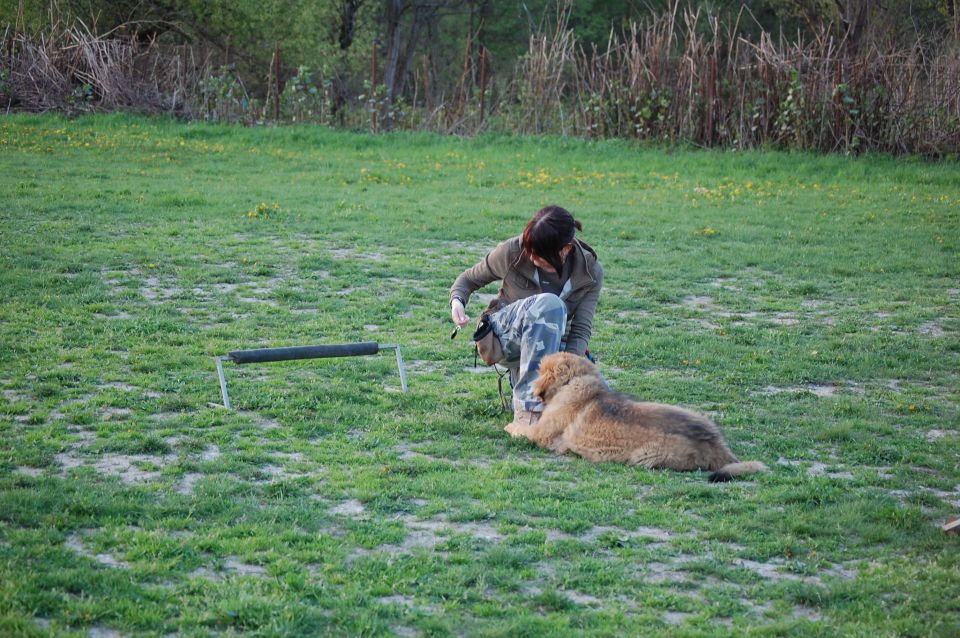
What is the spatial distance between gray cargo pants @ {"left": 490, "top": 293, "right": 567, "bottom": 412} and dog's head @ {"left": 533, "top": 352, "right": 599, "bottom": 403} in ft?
0.66

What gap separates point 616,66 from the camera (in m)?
21.8

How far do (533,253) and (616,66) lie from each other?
1657 centimetres

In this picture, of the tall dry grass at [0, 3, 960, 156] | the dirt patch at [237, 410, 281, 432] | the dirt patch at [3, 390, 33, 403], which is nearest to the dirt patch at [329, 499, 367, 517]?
the dirt patch at [237, 410, 281, 432]

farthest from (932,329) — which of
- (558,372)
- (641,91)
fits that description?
(641,91)

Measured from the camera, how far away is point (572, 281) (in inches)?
257

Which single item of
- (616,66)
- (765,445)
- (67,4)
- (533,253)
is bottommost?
(765,445)

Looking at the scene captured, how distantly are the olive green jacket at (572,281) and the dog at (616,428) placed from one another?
53 cm

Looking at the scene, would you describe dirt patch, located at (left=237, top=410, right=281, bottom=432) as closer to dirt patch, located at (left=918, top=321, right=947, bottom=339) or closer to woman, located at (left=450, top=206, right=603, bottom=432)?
woman, located at (left=450, top=206, right=603, bottom=432)

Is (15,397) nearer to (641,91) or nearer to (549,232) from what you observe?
(549,232)

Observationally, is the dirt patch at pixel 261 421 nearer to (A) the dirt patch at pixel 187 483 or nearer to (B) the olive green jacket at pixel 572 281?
(A) the dirt patch at pixel 187 483

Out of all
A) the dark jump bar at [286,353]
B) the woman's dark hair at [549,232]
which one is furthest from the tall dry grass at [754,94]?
the dark jump bar at [286,353]

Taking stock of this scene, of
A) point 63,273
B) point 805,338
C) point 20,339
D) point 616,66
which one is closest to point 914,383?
point 805,338

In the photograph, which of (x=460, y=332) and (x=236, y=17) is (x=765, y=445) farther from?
(x=236, y=17)

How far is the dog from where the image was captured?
5.50 metres
